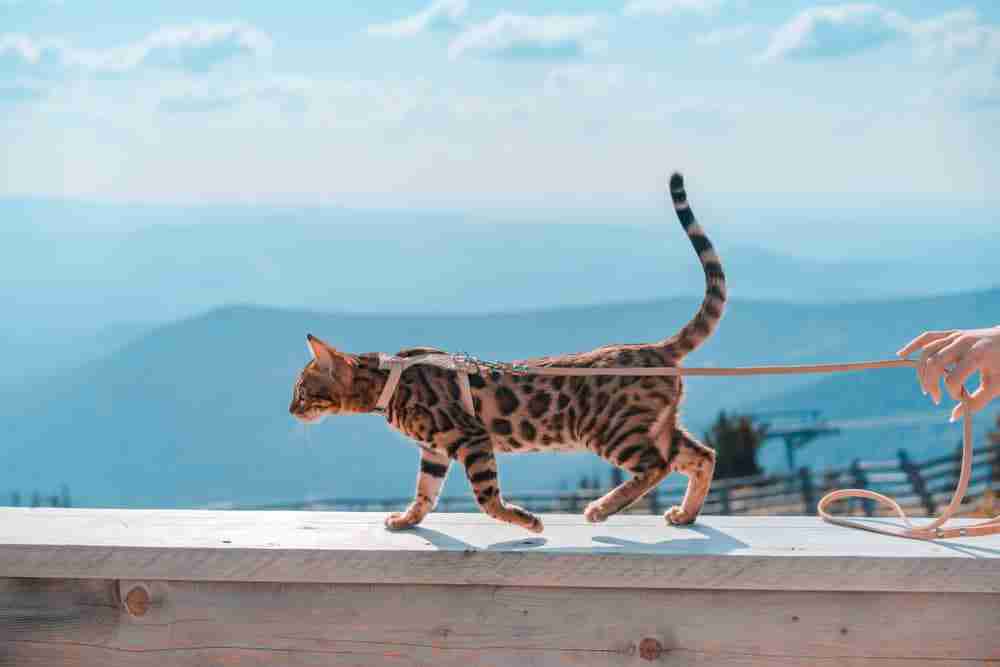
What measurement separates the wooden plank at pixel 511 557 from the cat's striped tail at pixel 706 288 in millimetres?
539

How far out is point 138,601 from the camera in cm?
268

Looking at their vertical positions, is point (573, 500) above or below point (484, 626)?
below

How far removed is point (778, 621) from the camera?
2.57 meters

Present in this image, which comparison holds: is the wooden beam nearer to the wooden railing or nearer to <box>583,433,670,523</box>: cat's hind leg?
<box>583,433,670,523</box>: cat's hind leg

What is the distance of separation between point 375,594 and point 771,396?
3258 inches

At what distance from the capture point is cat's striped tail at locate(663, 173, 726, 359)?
3213 millimetres

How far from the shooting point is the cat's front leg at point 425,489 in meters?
2.99

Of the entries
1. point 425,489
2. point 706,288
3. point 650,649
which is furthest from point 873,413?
point 650,649

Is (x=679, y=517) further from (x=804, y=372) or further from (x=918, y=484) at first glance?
(x=918, y=484)

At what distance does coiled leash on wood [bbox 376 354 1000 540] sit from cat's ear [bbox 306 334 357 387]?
0.09m

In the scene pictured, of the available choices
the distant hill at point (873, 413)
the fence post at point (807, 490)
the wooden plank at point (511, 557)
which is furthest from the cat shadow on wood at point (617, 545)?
the distant hill at point (873, 413)

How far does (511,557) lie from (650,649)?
0.35 metres

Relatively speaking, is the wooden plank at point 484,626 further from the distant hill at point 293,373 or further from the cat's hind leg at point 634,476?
the distant hill at point 293,373

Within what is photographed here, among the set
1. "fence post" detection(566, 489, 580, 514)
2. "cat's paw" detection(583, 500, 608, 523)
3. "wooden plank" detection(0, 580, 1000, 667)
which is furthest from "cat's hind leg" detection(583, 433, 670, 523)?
"fence post" detection(566, 489, 580, 514)
